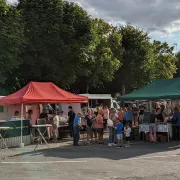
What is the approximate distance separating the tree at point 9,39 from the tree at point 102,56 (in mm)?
6393

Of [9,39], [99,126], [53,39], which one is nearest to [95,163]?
[99,126]

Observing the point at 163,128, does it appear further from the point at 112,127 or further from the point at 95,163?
the point at 95,163

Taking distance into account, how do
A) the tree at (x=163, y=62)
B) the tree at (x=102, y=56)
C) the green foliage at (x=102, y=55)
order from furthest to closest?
the tree at (x=163, y=62), the green foliage at (x=102, y=55), the tree at (x=102, y=56)

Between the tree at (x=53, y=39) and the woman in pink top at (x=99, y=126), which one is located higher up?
the tree at (x=53, y=39)

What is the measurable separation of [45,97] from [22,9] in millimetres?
12703

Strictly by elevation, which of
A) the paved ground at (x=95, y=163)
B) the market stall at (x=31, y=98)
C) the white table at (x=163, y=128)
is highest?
the market stall at (x=31, y=98)

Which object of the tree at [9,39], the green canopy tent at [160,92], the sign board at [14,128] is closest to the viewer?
the sign board at [14,128]

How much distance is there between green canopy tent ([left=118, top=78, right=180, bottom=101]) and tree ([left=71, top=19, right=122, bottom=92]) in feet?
35.7

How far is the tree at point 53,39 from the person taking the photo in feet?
88.6

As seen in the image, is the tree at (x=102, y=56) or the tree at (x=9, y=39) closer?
the tree at (x=9, y=39)

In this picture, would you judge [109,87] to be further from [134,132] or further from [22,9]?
[134,132]

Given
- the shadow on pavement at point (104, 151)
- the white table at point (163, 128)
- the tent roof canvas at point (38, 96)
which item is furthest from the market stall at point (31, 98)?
the white table at point (163, 128)

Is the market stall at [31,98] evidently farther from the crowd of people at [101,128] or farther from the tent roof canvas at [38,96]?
the crowd of people at [101,128]

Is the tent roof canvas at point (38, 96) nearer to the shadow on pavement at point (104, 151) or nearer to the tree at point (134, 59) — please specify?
the shadow on pavement at point (104, 151)
